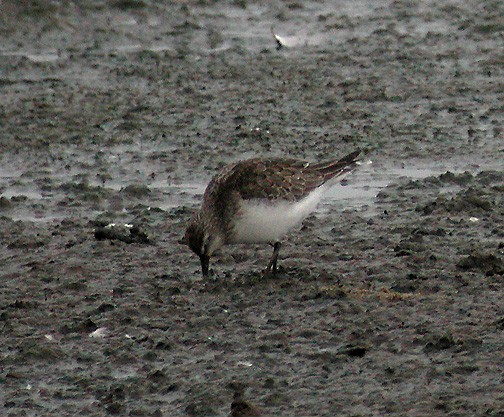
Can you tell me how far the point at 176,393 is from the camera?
24.5 feet

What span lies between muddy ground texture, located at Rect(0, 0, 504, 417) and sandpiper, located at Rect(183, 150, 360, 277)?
0.30 metres

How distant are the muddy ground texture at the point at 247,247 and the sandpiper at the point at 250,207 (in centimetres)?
30

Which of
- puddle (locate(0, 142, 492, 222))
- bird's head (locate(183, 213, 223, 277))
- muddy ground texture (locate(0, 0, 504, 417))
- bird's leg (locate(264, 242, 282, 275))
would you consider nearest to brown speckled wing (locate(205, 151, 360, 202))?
bird's head (locate(183, 213, 223, 277))

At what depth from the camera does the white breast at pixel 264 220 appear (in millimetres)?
9422

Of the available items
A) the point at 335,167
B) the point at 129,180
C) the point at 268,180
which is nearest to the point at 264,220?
the point at 268,180

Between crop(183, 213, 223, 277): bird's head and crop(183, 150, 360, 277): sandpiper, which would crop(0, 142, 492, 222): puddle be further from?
crop(183, 213, 223, 277): bird's head

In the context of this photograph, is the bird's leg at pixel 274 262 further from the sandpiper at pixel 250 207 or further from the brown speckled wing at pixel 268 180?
the brown speckled wing at pixel 268 180

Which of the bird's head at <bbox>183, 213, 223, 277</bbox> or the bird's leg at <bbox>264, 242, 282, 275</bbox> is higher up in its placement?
the bird's head at <bbox>183, 213, 223, 277</bbox>

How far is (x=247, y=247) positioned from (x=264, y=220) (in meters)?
1.05

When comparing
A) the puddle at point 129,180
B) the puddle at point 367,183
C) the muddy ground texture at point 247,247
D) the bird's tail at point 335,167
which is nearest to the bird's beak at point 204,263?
the muddy ground texture at point 247,247

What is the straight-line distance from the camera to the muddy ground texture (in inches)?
302

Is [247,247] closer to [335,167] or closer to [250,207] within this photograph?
[335,167]

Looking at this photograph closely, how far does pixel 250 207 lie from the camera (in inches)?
372

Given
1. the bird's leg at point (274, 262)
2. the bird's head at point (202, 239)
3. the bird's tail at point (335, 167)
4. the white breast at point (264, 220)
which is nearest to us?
the bird's head at point (202, 239)
